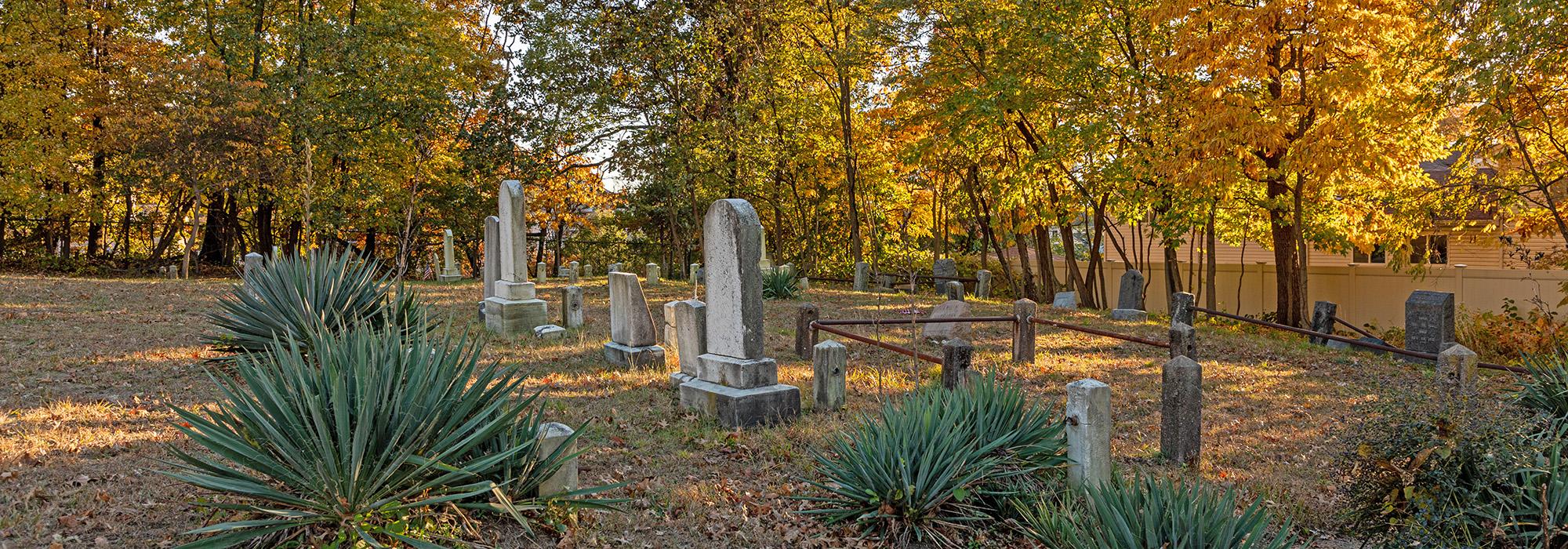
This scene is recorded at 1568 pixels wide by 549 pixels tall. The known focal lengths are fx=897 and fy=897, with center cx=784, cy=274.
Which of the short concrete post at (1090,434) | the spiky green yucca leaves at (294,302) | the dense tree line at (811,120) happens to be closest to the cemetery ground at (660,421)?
the spiky green yucca leaves at (294,302)

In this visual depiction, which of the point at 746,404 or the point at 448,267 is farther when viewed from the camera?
the point at 448,267

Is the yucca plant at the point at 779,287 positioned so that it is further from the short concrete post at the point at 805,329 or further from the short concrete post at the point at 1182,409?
the short concrete post at the point at 1182,409

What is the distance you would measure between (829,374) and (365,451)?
4294 mm

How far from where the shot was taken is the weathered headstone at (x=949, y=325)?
1153 centimetres

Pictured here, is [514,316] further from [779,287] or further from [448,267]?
[448,267]

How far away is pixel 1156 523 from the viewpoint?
174 inches

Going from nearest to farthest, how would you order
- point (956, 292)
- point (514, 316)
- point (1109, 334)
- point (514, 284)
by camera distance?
point (1109, 334), point (514, 316), point (514, 284), point (956, 292)

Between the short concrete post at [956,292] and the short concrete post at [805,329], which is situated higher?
the short concrete post at [956,292]

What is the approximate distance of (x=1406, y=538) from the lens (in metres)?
4.48

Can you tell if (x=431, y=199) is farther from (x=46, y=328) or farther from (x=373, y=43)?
(x=46, y=328)

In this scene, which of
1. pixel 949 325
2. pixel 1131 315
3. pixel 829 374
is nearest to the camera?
pixel 829 374

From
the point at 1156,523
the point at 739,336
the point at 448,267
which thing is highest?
the point at 448,267

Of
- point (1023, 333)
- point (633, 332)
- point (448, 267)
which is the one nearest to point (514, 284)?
point (633, 332)

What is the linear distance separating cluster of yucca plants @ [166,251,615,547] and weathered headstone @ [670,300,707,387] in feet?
10.1
